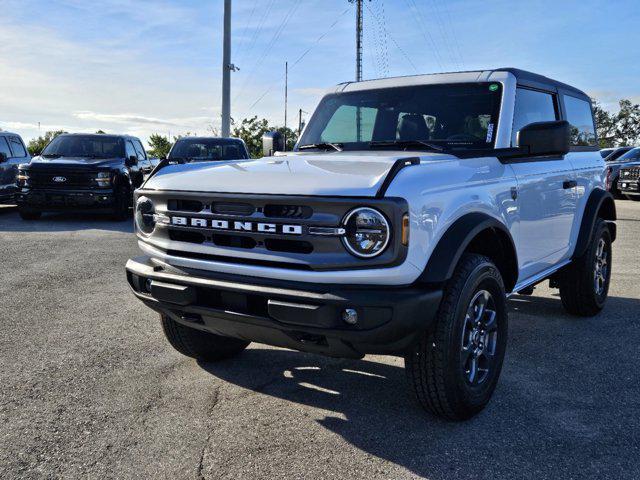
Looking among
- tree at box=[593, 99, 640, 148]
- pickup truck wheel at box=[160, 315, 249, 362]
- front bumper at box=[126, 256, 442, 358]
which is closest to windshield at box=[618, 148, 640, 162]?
pickup truck wheel at box=[160, 315, 249, 362]

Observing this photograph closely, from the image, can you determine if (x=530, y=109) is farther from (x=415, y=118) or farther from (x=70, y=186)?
(x=70, y=186)

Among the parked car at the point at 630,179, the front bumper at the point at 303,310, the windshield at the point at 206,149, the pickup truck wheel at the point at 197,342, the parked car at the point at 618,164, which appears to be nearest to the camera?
the front bumper at the point at 303,310

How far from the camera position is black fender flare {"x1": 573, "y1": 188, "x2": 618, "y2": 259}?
4.98m

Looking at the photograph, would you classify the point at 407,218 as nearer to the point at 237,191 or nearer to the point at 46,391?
the point at 237,191

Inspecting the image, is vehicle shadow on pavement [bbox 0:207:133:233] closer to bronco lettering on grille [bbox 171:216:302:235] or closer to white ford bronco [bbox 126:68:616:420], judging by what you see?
white ford bronco [bbox 126:68:616:420]

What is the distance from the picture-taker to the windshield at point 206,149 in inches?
525

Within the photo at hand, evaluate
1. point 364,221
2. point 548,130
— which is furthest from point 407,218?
point 548,130

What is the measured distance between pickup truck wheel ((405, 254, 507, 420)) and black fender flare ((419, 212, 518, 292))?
15cm

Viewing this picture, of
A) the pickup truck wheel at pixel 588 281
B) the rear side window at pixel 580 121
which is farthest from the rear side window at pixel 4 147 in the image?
the pickup truck wheel at pixel 588 281

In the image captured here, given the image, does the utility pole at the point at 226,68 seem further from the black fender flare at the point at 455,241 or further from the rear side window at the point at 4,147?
the black fender flare at the point at 455,241

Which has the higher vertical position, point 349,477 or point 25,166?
point 25,166

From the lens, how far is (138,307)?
220 inches

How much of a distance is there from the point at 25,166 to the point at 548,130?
441 inches

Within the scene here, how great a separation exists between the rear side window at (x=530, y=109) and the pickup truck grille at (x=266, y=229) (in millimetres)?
1791
